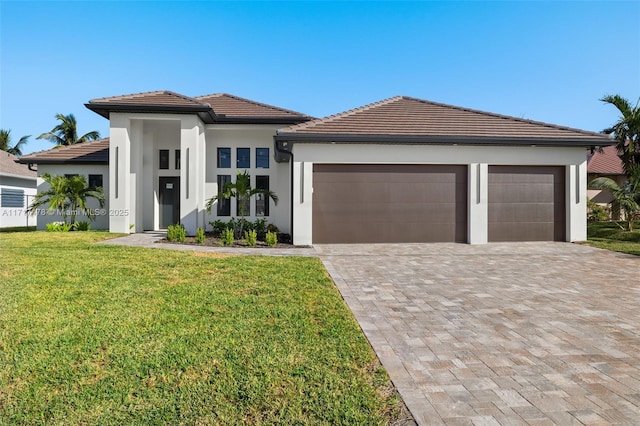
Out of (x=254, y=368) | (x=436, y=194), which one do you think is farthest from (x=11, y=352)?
(x=436, y=194)

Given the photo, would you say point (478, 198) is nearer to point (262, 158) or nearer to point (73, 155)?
point (262, 158)

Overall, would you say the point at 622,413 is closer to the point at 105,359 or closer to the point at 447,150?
the point at 105,359

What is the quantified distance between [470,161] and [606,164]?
55.9 ft

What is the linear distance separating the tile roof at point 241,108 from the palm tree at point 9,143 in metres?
36.7

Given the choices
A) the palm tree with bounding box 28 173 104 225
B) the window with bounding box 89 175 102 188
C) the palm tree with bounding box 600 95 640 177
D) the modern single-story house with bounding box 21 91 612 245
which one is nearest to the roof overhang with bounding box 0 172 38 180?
the palm tree with bounding box 28 173 104 225

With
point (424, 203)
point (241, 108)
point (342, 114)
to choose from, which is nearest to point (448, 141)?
point (424, 203)

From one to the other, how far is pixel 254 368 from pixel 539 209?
12.5 meters

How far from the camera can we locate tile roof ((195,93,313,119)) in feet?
51.3

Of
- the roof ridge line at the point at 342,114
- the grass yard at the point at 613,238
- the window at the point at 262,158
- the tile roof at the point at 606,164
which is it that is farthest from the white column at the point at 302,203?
the tile roof at the point at 606,164

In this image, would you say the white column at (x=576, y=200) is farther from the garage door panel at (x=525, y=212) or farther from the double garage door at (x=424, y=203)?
the garage door panel at (x=525, y=212)

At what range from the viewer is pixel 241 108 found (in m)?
16.3

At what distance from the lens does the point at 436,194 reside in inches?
467

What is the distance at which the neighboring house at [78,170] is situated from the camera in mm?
16219

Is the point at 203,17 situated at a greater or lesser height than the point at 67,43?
greater
